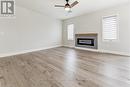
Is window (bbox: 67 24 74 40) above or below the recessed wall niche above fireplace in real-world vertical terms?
above

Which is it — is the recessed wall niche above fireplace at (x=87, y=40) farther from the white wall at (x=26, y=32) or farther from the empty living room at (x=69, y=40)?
the white wall at (x=26, y=32)

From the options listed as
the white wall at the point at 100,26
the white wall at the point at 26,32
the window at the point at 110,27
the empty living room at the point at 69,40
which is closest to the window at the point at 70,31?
the empty living room at the point at 69,40

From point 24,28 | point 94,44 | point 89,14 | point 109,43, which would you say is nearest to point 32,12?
point 24,28

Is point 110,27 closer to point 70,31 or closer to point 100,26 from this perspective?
point 100,26

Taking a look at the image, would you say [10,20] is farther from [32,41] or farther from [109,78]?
[109,78]

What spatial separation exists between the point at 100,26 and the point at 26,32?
13.6ft

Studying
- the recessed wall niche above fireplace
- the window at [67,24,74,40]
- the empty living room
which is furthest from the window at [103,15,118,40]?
the window at [67,24,74,40]

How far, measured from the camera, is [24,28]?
6348mm

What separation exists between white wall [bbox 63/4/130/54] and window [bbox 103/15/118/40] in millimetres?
200

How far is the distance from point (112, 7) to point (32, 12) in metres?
4.50

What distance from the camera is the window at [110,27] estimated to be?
16.9 feet

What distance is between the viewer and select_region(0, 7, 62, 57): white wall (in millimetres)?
5520

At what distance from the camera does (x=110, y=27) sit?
17.6 feet

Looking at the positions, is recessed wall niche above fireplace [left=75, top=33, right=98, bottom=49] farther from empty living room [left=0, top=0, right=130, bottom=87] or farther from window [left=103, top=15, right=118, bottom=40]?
window [left=103, top=15, right=118, bottom=40]
